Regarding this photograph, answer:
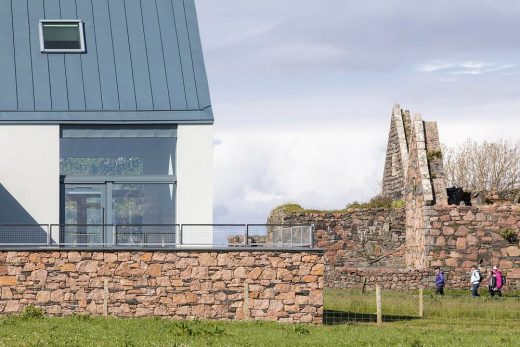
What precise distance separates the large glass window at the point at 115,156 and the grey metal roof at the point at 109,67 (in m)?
0.72

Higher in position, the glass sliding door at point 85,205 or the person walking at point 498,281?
the glass sliding door at point 85,205

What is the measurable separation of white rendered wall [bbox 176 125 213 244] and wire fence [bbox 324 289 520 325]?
5.25 m

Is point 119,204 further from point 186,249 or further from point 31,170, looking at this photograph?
point 186,249

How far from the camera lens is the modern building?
134 feet

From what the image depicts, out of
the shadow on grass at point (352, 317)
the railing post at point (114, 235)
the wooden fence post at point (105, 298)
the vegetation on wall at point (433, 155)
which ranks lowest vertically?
the shadow on grass at point (352, 317)

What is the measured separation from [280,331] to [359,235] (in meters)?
26.1

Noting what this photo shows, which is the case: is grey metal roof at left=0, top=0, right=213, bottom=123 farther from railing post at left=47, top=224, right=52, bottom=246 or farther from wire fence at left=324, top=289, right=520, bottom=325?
wire fence at left=324, top=289, right=520, bottom=325

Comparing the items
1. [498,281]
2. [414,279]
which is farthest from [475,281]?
[414,279]

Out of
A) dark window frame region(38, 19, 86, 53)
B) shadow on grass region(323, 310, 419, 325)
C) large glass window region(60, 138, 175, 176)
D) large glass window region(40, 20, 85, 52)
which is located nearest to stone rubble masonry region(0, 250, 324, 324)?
shadow on grass region(323, 310, 419, 325)

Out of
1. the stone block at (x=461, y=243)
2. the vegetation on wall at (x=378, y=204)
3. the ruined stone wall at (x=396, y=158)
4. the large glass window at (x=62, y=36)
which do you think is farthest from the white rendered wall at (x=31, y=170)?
the ruined stone wall at (x=396, y=158)

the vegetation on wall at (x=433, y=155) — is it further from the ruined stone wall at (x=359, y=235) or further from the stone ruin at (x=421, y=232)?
the ruined stone wall at (x=359, y=235)

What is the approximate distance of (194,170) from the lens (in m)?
41.2

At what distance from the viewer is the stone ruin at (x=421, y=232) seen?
52844 millimetres

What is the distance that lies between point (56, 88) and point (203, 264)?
8.23m
